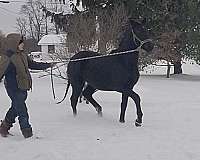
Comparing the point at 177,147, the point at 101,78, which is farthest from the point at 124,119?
the point at 177,147

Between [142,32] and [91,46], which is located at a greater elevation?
[142,32]

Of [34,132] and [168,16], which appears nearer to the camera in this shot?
[34,132]

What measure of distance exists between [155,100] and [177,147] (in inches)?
263

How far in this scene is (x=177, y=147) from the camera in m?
6.86

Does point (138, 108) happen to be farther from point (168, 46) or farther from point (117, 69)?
point (168, 46)

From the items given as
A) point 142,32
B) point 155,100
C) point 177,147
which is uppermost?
point 142,32

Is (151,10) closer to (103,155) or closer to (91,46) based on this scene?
(91,46)

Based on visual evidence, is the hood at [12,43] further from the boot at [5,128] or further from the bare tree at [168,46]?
the bare tree at [168,46]

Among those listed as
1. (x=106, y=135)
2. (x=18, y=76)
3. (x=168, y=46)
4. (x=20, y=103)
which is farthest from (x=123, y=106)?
(x=168, y=46)

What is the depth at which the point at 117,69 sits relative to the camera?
907 cm

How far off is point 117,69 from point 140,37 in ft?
2.58

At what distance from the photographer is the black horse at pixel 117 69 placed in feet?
29.2

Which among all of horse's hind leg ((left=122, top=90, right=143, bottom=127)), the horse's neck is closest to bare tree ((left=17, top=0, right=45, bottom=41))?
the horse's neck

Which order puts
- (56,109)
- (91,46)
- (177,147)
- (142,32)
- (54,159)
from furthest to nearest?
(91,46)
(56,109)
(142,32)
(177,147)
(54,159)
